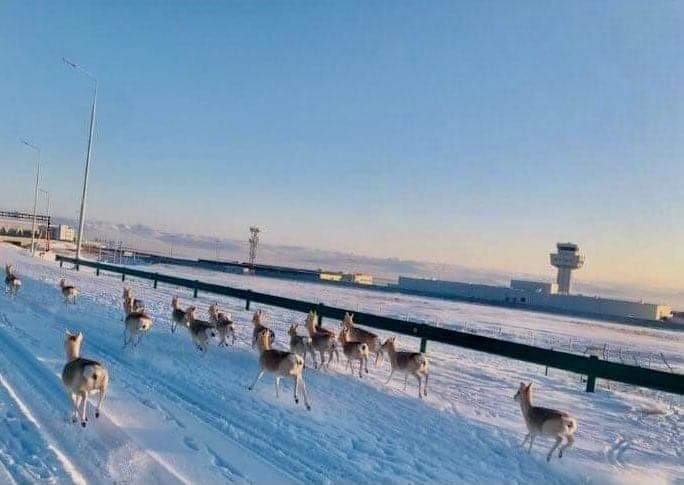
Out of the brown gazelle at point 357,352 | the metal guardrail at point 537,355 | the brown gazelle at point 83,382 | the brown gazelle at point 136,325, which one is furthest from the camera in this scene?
the brown gazelle at point 136,325

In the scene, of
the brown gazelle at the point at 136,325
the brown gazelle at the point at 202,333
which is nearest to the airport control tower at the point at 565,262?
the brown gazelle at the point at 202,333

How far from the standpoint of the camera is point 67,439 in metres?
7.25

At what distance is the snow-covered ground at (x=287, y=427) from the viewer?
6.97 m

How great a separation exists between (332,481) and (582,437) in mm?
5468

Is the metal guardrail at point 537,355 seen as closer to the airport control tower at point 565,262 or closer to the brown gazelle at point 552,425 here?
the brown gazelle at point 552,425

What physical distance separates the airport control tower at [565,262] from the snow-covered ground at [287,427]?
109639 millimetres

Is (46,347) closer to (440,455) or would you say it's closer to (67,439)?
(67,439)

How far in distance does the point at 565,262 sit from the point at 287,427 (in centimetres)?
11983

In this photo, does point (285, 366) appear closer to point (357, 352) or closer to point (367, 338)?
point (357, 352)

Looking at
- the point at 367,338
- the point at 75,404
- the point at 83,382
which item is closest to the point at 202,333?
the point at 367,338

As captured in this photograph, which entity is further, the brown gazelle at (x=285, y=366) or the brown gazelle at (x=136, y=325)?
the brown gazelle at (x=136, y=325)

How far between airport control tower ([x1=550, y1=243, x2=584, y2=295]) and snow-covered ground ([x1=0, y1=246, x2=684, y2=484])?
109639 mm

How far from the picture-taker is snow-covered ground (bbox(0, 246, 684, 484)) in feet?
22.9

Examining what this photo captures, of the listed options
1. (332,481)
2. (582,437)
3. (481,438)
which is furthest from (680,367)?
(332,481)
